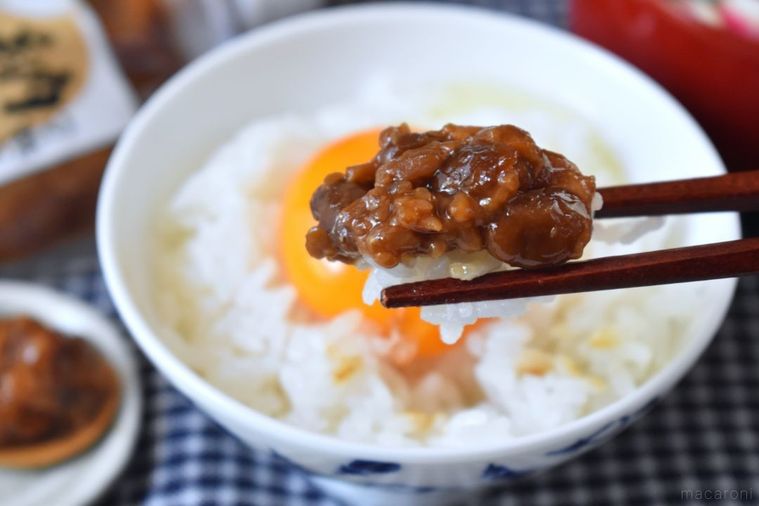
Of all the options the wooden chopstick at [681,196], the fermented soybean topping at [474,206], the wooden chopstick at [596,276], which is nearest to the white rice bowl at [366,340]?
the wooden chopstick at [681,196]

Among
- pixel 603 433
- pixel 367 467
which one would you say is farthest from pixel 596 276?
pixel 367 467

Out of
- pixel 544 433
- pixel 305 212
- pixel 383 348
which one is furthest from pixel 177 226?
pixel 544 433

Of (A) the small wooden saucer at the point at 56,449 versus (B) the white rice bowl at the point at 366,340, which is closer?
(B) the white rice bowl at the point at 366,340

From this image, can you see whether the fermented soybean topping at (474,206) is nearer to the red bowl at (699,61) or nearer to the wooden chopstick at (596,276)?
the wooden chopstick at (596,276)

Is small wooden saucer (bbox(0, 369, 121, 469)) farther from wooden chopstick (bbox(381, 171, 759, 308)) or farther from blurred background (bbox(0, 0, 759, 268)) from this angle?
wooden chopstick (bbox(381, 171, 759, 308))

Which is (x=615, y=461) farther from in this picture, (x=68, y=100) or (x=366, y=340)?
(x=68, y=100)

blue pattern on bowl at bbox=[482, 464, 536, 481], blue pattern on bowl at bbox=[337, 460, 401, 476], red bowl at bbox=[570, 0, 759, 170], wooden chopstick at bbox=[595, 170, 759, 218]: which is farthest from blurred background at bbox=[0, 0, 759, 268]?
blue pattern on bowl at bbox=[337, 460, 401, 476]

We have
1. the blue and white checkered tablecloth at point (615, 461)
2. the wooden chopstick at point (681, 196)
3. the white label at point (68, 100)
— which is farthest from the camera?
the white label at point (68, 100)
